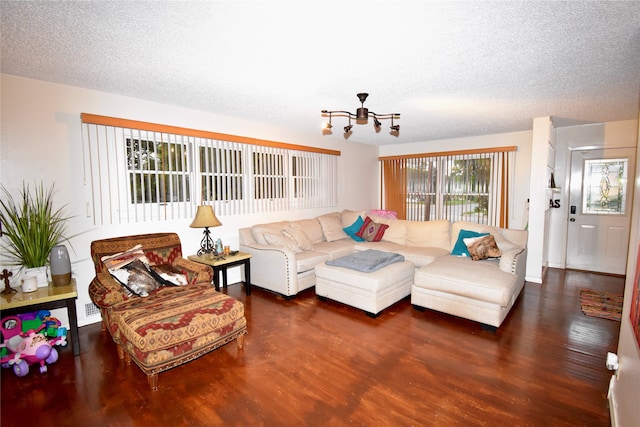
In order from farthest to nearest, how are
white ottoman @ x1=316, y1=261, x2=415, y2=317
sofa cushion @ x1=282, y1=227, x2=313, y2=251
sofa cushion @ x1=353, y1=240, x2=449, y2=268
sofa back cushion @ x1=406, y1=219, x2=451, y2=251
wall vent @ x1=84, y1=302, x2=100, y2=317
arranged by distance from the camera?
sofa back cushion @ x1=406, y1=219, x2=451, y2=251, sofa cushion @ x1=282, y1=227, x2=313, y2=251, sofa cushion @ x1=353, y1=240, x2=449, y2=268, white ottoman @ x1=316, y1=261, x2=415, y2=317, wall vent @ x1=84, y1=302, x2=100, y2=317

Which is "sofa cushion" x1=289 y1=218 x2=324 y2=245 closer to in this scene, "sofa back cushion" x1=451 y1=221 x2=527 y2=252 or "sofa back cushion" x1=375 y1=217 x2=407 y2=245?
"sofa back cushion" x1=375 y1=217 x2=407 y2=245

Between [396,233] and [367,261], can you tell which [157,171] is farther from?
[396,233]

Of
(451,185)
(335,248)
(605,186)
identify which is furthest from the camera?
(451,185)

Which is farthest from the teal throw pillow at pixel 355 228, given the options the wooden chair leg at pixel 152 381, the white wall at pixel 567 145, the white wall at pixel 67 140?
the wooden chair leg at pixel 152 381

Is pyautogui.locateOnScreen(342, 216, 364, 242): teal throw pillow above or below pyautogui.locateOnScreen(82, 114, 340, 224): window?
below

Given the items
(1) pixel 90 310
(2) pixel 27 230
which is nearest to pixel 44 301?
(2) pixel 27 230

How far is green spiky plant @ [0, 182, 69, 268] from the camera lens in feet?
8.57

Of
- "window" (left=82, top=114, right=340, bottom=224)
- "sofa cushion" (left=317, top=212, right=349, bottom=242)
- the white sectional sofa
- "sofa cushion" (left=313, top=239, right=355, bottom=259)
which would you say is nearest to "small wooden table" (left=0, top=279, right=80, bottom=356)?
"window" (left=82, top=114, right=340, bottom=224)

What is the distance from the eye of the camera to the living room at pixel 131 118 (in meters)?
2.75

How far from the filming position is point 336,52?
88.2 inches

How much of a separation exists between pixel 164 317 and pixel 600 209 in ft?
20.6

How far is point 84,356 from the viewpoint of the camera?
8.43ft

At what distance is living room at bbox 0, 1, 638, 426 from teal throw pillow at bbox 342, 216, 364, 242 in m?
0.73

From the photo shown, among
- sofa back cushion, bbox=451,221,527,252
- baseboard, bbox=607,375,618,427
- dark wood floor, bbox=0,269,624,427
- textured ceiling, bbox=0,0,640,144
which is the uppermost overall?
textured ceiling, bbox=0,0,640,144
